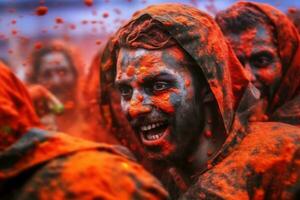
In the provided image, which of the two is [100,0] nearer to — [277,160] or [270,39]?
[270,39]

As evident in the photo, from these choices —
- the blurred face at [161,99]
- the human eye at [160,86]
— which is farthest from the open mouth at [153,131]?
the human eye at [160,86]

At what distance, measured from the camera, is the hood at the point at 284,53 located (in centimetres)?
420

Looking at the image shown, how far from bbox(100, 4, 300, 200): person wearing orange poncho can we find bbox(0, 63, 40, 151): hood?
1.17m

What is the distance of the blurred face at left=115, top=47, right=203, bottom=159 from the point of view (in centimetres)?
325

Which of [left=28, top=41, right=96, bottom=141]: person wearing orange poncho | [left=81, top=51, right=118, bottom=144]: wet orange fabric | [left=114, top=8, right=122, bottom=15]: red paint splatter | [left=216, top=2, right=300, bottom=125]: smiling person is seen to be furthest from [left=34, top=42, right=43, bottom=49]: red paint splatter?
[left=216, top=2, right=300, bottom=125]: smiling person

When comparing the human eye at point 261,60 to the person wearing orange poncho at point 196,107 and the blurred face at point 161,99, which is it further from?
the blurred face at point 161,99

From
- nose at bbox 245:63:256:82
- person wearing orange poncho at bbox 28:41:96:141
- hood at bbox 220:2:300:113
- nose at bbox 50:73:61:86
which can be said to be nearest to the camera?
nose at bbox 245:63:256:82

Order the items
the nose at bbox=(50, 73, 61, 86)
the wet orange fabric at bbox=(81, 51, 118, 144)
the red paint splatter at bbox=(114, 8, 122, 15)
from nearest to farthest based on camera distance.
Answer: the wet orange fabric at bbox=(81, 51, 118, 144), the red paint splatter at bbox=(114, 8, 122, 15), the nose at bbox=(50, 73, 61, 86)

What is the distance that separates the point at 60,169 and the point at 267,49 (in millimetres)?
2578

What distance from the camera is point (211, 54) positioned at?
327cm

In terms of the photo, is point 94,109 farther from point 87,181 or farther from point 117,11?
point 87,181

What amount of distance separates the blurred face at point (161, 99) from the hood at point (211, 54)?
0.09m

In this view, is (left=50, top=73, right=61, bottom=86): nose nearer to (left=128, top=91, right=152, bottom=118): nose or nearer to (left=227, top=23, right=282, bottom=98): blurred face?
(left=227, top=23, right=282, bottom=98): blurred face

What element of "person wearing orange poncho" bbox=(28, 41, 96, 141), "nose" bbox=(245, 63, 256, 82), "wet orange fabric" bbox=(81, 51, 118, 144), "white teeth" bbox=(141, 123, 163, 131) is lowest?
"person wearing orange poncho" bbox=(28, 41, 96, 141)
